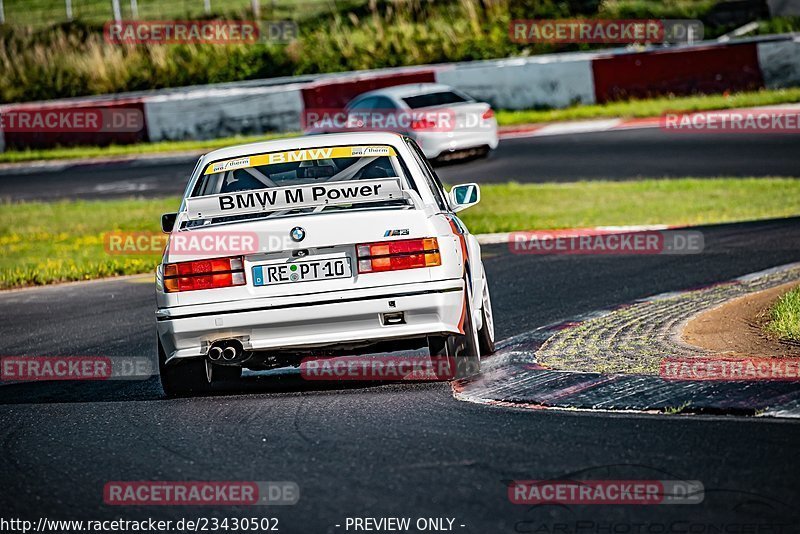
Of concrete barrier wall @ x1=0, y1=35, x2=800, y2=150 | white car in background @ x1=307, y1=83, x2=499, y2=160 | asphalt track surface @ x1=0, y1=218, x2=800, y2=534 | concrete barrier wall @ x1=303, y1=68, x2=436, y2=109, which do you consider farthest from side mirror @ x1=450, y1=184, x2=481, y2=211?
concrete barrier wall @ x1=303, y1=68, x2=436, y2=109

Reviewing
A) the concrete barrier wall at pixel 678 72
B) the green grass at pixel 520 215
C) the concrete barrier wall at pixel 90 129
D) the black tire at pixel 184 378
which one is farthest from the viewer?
the concrete barrier wall at pixel 90 129

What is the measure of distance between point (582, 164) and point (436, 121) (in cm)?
266

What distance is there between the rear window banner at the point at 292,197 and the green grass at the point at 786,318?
243 cm

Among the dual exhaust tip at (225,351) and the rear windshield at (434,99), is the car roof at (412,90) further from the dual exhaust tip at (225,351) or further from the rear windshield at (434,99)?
the dual exhaust tip at (225,351)

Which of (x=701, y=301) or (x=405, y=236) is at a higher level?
(x=405, y=236)

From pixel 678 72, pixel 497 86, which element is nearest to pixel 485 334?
pixel 678 72

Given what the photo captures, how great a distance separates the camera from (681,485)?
505 cm

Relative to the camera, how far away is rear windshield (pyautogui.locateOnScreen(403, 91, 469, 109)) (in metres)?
23.5

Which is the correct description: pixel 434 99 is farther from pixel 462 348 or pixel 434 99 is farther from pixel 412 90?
pixel 462 348

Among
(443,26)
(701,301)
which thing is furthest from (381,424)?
(443,26)

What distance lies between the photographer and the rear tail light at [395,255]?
7211mm

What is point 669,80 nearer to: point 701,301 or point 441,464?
point 701,301

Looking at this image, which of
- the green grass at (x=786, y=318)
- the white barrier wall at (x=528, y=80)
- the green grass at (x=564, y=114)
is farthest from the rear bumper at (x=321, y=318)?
the white barrier wall at (x=528, y=80)

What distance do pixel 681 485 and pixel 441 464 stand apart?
1.01 metres
